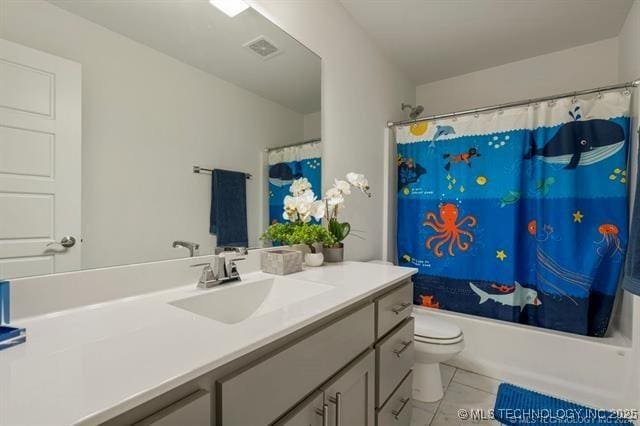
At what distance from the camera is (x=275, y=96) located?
1.47 meters

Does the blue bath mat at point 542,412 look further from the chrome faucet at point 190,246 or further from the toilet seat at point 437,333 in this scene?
the chrome faucet at point 190,246

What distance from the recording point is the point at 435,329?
1688 millimetres

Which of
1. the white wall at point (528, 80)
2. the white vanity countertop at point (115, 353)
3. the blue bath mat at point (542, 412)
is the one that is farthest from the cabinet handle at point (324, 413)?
the white wall at point (528, 80)

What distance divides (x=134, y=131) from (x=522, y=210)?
2.18 meters

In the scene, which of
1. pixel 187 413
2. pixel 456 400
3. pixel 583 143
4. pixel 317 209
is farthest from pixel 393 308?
pixel 583 143

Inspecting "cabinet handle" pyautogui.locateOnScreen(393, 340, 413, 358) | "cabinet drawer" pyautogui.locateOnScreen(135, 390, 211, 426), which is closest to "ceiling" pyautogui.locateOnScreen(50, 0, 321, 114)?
"cabinet drawer" pyautogui.locateOnScreen(135, 390, 211, 426)

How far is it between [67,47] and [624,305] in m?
2.80

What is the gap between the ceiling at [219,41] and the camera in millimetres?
917

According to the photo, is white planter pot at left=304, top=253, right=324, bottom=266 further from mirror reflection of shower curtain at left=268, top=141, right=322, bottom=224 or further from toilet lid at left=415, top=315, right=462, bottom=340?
toilet lid at left=415, top=315, right=462, bottom=340

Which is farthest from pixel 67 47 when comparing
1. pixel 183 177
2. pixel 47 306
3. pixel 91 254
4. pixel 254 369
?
pixel 254 369

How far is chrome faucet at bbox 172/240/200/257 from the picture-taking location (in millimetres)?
1045

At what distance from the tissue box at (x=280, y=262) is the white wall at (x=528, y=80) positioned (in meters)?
2.39

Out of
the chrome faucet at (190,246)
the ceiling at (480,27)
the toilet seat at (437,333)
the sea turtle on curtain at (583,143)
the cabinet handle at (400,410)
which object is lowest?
the cabinet handle at (400,410)

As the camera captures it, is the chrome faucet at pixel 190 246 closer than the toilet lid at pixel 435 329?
Yes
